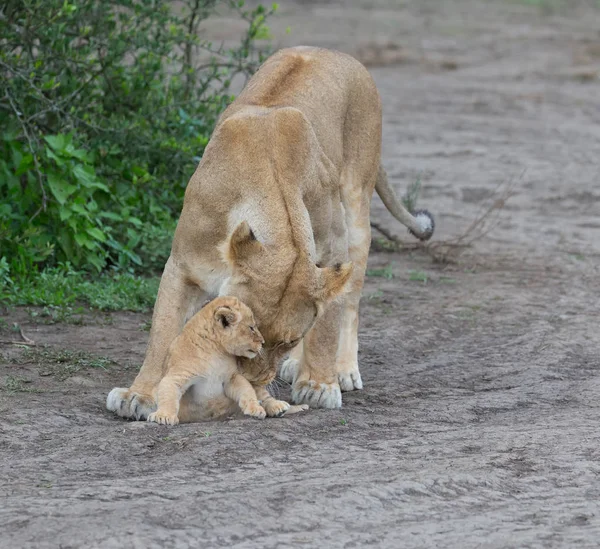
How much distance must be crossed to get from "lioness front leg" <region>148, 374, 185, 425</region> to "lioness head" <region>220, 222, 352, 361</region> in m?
0.39

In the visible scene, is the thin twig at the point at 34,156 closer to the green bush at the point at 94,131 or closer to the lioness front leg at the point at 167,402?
the green bush at the point at 94,131

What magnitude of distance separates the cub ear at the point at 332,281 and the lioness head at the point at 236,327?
28 centimetres

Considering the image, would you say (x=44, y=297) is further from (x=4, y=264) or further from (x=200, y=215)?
(x=200, y=215)

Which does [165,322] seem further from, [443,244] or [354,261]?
[443,244]

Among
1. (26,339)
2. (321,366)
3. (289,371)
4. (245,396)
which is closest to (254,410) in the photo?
(245,396)

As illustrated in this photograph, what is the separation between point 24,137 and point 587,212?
4911mm

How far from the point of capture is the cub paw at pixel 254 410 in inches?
186

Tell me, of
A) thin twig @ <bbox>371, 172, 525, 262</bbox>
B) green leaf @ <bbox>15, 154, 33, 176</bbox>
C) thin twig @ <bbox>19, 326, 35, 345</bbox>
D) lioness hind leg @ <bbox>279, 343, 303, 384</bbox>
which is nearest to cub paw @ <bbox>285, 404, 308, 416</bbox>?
lioness hind leg @ <bbox>279, 343, 303, 384</bbox>

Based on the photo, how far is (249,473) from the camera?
415 cm

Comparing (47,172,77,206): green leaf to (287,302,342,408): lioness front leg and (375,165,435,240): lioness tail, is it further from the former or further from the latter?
(287,302,342,408): lioness front leg

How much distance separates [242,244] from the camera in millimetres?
4512

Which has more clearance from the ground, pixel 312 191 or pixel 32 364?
pixel 312 191

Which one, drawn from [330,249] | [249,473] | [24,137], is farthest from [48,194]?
[249,473]

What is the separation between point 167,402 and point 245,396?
298 mm
